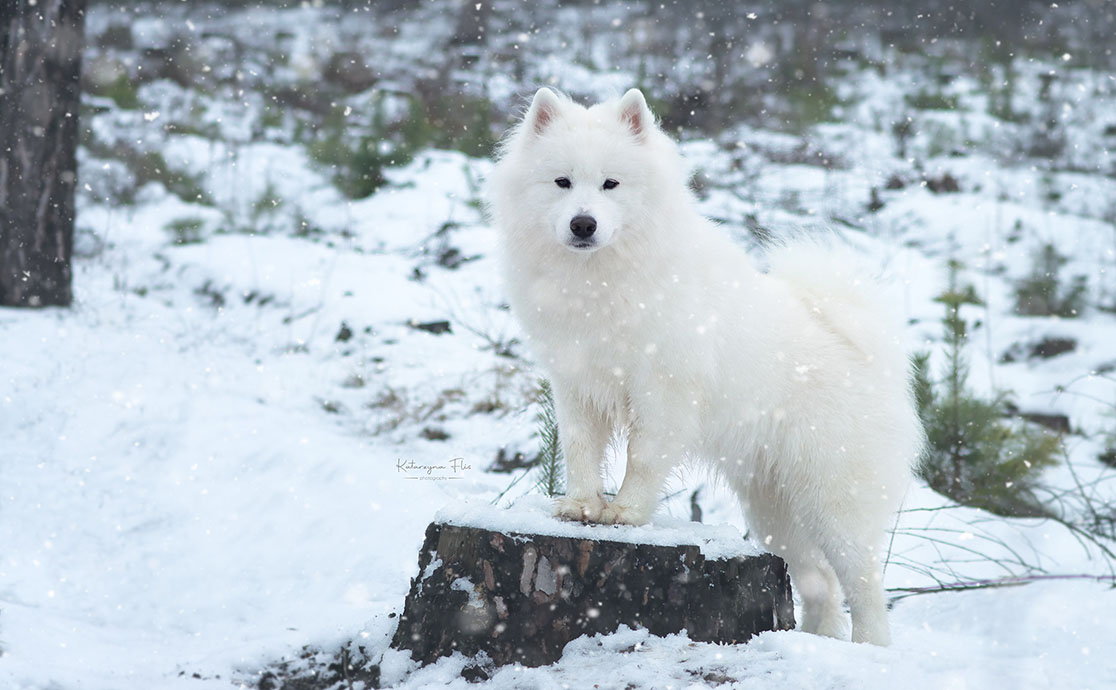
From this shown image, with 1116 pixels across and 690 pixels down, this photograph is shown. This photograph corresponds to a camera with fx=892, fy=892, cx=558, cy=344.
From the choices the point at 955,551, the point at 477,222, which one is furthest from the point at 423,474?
the point at 477,222

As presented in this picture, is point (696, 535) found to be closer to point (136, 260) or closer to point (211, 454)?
point (211, 454)

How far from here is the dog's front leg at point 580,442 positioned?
292 cm

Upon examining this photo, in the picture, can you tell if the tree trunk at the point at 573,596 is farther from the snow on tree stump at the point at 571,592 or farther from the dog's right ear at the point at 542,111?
the dog's right ear at the point at 542,111

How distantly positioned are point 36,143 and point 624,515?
509 cm

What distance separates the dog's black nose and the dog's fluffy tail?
3.53ft

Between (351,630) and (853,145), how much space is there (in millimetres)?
8085

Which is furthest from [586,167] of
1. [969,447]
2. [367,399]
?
[367,399]

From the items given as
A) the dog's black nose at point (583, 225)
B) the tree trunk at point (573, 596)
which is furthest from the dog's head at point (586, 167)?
the tree trunk at point (573, 596)

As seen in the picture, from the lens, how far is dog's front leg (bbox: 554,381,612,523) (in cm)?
292

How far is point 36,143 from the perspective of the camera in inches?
231

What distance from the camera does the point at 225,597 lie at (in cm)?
363

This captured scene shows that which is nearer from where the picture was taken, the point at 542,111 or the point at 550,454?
the point at 542,111

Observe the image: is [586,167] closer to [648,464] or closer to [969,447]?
[648,464]

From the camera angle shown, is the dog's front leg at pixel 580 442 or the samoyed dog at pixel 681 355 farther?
the dog's front leg at pixel 580 442
